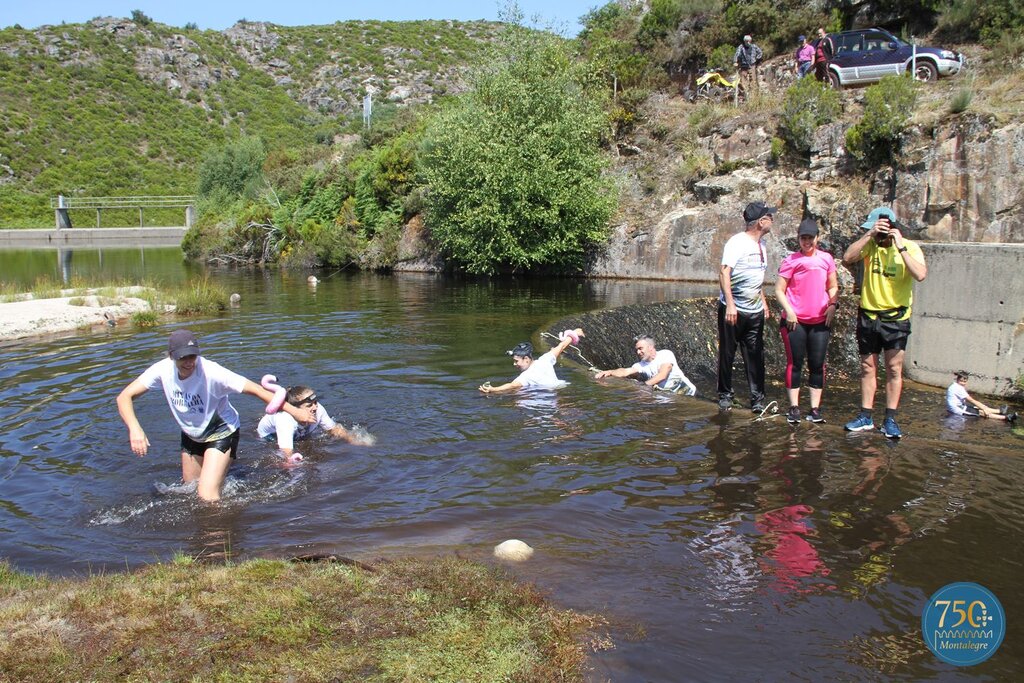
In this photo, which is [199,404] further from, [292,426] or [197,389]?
[292,426]

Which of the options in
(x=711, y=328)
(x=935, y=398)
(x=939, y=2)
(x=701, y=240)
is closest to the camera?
(x=935, y=398)

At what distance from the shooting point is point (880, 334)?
766 centimetres

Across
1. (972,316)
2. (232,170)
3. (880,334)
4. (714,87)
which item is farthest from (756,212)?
(232,170)

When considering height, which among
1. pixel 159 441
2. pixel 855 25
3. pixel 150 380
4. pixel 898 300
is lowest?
pixel 159 441

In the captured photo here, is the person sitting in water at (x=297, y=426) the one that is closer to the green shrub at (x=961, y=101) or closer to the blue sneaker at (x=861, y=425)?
the blue sneaker at (x=861, y=425)

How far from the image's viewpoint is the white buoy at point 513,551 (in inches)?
218

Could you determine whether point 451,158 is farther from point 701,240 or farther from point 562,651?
point 562,651

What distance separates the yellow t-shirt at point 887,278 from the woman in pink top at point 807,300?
39cm

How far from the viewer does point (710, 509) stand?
626 centimetres

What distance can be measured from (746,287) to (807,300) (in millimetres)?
630

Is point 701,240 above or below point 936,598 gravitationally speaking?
above

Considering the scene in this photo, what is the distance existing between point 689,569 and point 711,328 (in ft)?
38.5

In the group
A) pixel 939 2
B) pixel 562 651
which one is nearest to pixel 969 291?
pixel 562 651

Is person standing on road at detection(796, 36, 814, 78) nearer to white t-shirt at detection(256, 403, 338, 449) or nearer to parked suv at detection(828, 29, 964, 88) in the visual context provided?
parked suv at detection(828, 29, 964, 88)
